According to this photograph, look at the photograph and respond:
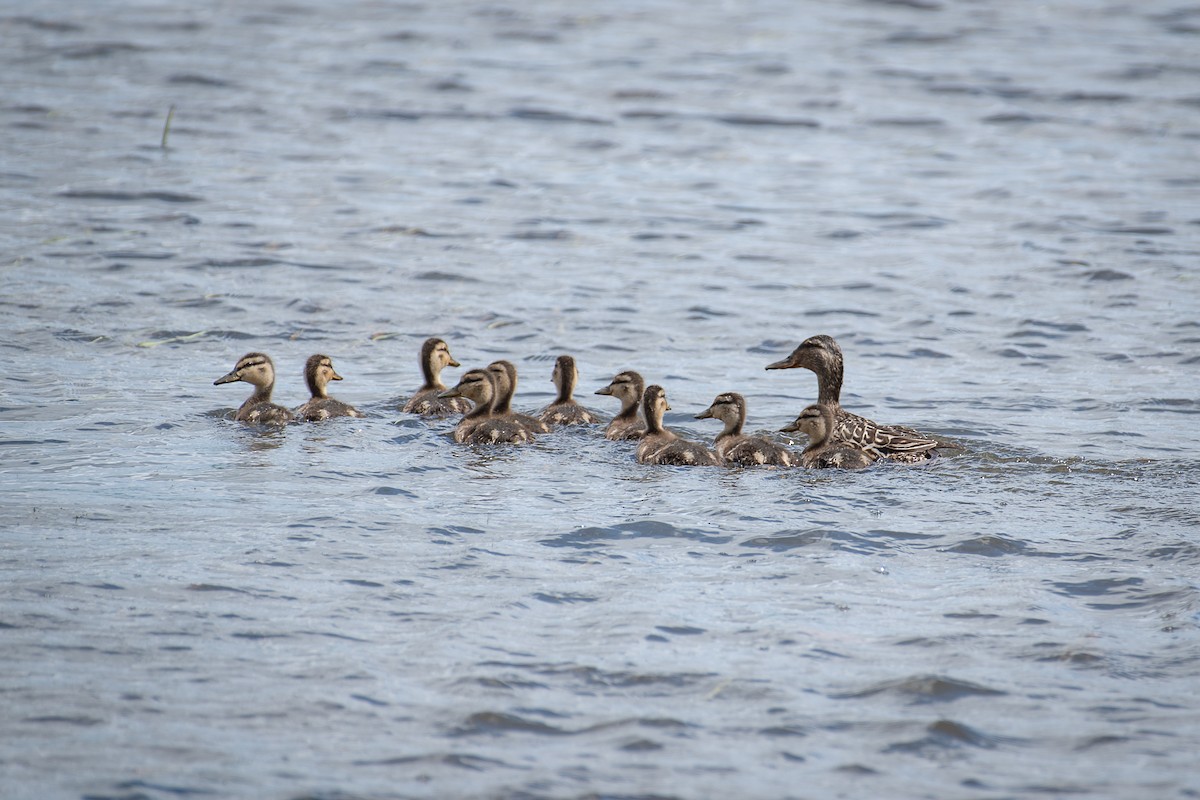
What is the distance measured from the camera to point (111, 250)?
1530cm

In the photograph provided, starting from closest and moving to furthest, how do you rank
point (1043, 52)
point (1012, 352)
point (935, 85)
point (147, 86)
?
1. point (1012, 352)
2. point (147, 86)
3. point (935, 85)
4. point (1043, 52)

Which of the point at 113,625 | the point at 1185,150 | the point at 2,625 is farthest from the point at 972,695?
the point at 1185,150

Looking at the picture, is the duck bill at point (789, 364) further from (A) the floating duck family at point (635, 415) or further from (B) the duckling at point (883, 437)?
(B) the duckling at point (883, 437)

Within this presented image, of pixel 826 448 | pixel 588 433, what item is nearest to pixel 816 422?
pixel 826 448

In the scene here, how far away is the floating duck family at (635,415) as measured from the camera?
10086 millimetres

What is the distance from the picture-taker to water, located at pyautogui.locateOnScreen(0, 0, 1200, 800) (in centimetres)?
624

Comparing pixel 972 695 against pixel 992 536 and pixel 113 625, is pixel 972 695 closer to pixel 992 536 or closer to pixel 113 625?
pixel 992 536

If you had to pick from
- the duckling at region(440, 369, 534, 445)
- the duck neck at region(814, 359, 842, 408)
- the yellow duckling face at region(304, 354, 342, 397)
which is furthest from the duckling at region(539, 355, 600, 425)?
the duck neck at region(814, 359, 842, 408)

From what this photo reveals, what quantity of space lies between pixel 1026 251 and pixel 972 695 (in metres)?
10.9

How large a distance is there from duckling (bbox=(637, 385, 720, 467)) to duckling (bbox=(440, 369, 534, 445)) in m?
A: 0.84

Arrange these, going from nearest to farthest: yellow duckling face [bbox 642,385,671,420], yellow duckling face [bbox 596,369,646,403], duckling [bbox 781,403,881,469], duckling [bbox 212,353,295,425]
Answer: duckling [bbox 781,403,881,469] < yellow duckling face [bbox 642,385,671,420] < duckling [bbox 212,353,295,425] < yellow duckling face [bbox 596,369,646,403]

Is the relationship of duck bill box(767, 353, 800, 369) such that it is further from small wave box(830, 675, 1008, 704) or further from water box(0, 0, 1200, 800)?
small wave box(830, 675, 1008, 704)

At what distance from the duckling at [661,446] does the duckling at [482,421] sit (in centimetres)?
84

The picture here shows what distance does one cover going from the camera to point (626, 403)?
35.9 feet
